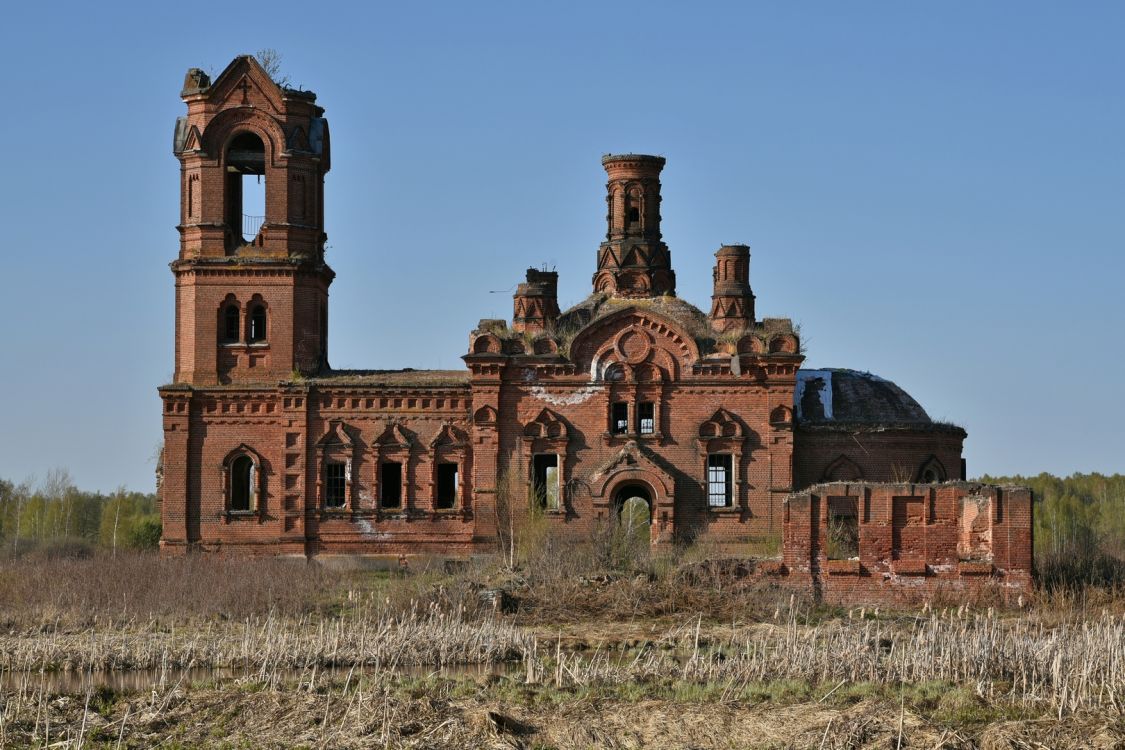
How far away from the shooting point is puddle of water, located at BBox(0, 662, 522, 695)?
882 inches

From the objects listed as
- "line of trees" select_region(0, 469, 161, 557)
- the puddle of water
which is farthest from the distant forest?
the puddle of water

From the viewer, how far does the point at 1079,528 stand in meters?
46.2

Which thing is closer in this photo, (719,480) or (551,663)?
(551,663)

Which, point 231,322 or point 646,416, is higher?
point 231,322

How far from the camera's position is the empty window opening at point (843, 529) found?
3088 cm

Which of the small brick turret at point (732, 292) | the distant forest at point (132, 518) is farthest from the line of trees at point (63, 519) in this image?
the small brick turret at point (732, 292)

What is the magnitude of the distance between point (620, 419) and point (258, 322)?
764cm

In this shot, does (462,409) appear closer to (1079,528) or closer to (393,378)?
(393,378)

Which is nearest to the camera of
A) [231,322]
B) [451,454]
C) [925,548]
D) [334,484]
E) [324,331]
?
[925,548]

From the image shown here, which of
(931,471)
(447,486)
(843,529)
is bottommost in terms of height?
(843,529)

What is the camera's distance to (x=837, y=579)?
98.2 ft

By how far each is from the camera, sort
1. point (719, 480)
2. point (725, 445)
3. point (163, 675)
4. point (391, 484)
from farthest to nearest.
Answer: point (391, 484) < point (719, 480) < point (725, 445) < point (163, 675)

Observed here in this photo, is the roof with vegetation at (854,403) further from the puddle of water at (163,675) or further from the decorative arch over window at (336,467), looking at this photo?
the puddle of water at (163,675)

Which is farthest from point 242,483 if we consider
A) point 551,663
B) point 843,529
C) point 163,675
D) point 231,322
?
point 163,675
